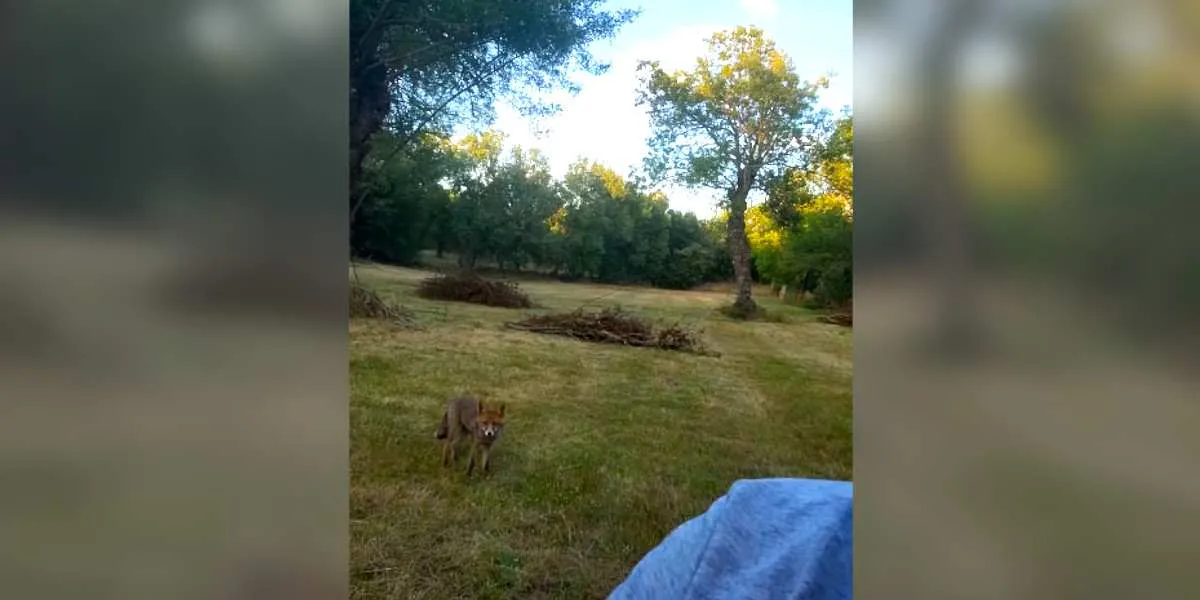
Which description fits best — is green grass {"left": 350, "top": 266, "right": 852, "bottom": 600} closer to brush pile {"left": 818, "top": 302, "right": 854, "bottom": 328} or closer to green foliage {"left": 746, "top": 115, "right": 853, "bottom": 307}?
brush pile {"left": 818, "top": 302, "right": 854, "bottom": 328}

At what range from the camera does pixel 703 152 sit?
3062 millimetres

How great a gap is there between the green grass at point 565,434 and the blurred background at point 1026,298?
2313mm

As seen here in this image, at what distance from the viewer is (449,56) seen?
3062mm

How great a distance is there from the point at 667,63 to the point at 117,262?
2.57 m

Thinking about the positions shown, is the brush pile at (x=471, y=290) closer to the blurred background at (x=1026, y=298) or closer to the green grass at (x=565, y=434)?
the green grass at (x=565, y=434)

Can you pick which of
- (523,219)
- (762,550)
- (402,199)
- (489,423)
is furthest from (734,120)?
(762,550)

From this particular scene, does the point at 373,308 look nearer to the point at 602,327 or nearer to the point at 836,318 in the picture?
the point at 602,327

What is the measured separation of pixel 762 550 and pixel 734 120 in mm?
1838

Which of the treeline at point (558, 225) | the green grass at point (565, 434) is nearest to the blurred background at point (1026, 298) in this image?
the green grass at point (565, 434)

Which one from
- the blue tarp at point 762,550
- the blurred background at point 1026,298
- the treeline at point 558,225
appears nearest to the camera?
A: the blurred background at point 1026,298

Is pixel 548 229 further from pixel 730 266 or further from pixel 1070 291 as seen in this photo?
pixel 1070 291

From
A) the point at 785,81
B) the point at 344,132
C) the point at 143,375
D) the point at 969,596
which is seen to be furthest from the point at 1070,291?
the point at 785,81

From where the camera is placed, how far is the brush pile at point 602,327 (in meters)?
3.15

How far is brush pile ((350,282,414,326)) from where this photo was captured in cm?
306
